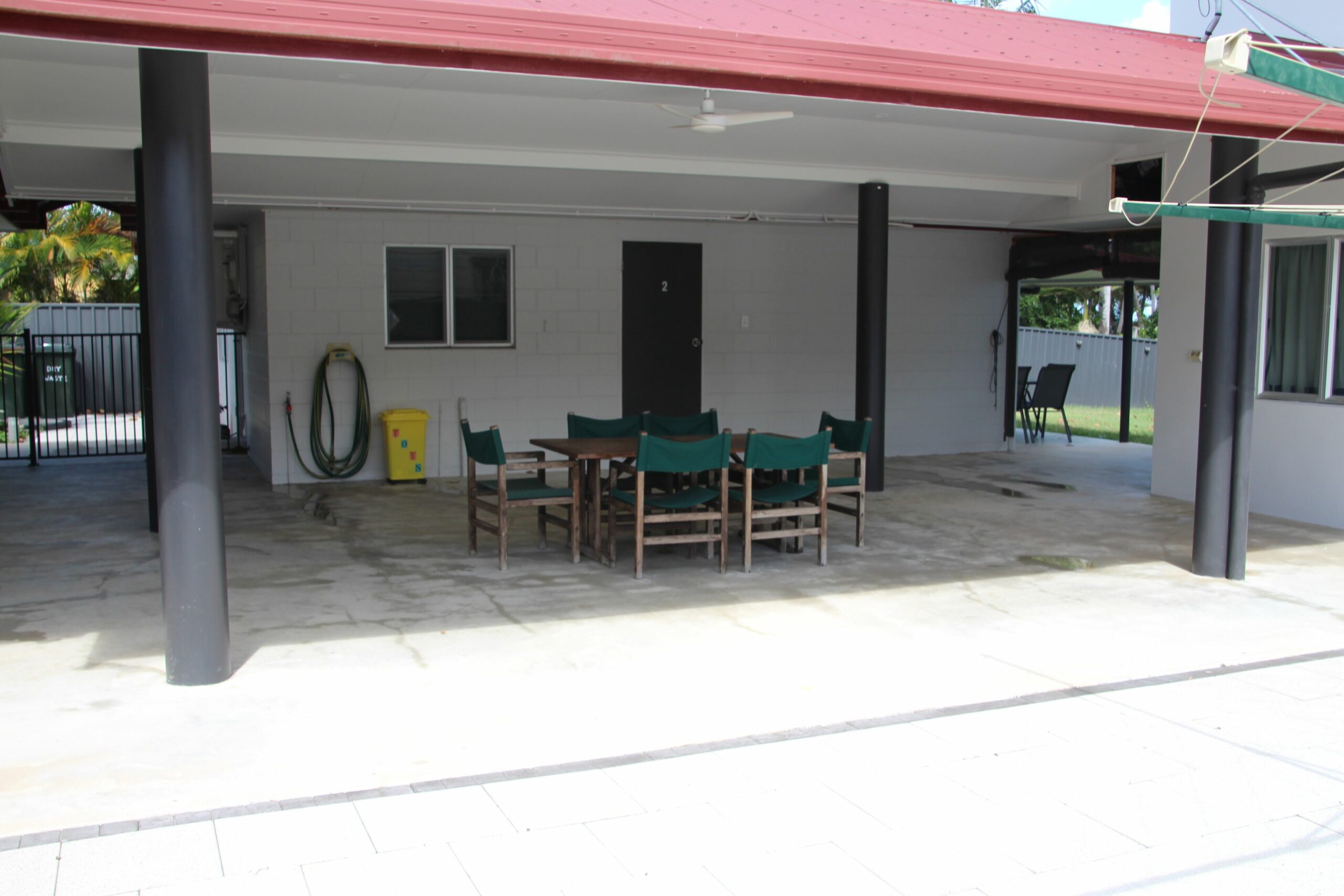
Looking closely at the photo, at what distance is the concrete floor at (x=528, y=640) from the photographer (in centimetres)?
358

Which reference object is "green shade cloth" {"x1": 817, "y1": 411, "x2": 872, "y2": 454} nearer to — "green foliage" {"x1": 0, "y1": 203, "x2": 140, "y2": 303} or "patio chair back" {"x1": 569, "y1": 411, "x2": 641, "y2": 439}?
"patio chair back" {"x1": 569, "y1": 411, "x2": 641, "y2": 439}

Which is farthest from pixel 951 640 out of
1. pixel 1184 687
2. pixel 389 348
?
pixel 389 348

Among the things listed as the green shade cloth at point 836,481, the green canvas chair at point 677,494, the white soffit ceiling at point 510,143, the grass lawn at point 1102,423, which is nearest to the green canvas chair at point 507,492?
the green canvas chair at point 677,494

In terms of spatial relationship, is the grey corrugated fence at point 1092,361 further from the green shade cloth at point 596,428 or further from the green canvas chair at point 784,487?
the green canvas chair at point 784,487

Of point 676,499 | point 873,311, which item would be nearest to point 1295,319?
point 873,311

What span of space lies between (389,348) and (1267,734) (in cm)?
778

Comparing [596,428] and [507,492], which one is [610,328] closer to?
[596,428]

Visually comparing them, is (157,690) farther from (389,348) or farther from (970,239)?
(970,239)

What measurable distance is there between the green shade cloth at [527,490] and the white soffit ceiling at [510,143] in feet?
7.34

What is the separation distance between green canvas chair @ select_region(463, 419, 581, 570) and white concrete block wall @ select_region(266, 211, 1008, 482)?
11.4ft

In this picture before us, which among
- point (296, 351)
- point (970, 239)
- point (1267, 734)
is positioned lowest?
point (1267, 734)

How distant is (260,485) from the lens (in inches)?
379

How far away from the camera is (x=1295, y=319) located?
816cm

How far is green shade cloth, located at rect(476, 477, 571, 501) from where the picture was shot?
20.7 feet
